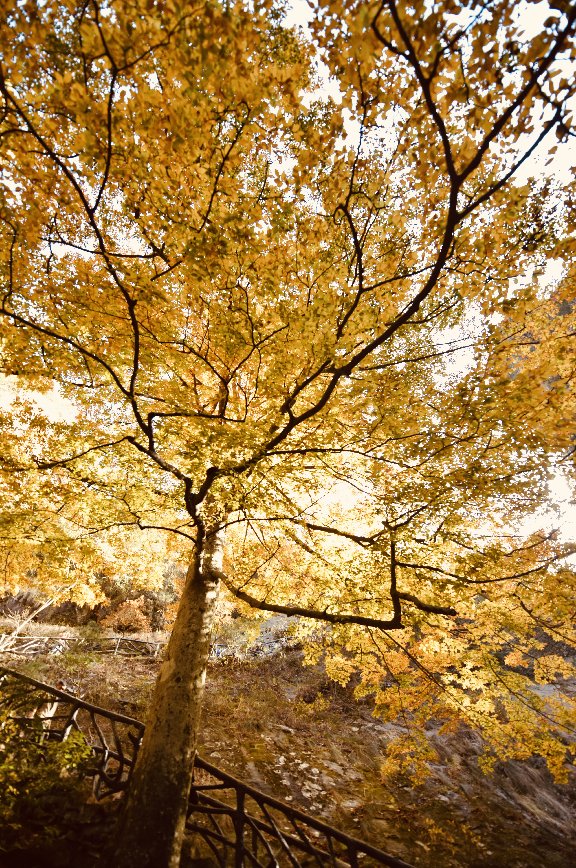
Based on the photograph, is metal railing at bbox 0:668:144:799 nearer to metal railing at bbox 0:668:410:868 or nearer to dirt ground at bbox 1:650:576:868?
metal railing at bbox 0:668:410:868

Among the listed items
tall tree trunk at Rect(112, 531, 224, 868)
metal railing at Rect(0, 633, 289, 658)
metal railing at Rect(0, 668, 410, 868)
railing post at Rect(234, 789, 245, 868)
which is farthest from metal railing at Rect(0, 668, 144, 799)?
metal railing at Rect(0, 633, 289, 658)

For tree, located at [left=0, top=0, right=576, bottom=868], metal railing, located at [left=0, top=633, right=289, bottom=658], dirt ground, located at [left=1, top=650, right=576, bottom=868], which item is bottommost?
dirt ground, located at [left=1, top=650, right=576, bottom=868]

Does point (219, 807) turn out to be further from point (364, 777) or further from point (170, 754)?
point (364, 777)

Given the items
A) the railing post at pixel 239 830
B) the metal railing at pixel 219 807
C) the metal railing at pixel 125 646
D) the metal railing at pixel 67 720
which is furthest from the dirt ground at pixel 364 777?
the railing post at pixel 239 830

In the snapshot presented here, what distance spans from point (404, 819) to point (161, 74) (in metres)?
12.1

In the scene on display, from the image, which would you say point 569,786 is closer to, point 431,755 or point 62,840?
point 431,755

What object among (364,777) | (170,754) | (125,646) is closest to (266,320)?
(170,754)

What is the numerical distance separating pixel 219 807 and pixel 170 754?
1.15 metres

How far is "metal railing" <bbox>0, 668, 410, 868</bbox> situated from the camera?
3.71 metres

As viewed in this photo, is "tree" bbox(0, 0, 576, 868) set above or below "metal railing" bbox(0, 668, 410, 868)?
above

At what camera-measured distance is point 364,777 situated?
28.8ft

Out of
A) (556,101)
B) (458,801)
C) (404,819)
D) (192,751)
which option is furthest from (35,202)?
(458,801)

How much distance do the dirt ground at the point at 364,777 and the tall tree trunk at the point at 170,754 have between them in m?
4.96

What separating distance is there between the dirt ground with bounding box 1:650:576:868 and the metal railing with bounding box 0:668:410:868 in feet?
3.05
